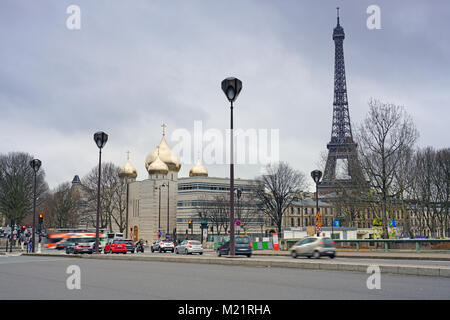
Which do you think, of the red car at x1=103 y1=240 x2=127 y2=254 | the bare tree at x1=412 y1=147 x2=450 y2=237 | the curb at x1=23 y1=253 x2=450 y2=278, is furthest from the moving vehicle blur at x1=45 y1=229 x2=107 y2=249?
the curb at x1=23 y1=253 x2=450 y2=278

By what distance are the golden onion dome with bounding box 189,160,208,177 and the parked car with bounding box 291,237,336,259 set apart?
74945mm

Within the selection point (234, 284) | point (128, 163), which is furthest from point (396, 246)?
point (128, 163)

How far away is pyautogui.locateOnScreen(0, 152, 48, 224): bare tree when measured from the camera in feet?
202

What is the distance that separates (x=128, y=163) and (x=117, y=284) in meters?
91.5

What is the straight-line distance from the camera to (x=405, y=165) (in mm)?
46000

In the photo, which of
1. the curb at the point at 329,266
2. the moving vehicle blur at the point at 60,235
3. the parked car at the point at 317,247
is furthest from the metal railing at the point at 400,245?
the moving vehicle blur at the point at 60,235

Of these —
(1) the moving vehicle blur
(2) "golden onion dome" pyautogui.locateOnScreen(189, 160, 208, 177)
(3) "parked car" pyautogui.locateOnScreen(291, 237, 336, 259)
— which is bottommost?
(1) the moving vehicle blur

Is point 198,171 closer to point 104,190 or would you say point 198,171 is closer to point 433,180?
point 104,190

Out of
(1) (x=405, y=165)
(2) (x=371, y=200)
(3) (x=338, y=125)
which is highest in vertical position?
(3) (x=338, y=125)

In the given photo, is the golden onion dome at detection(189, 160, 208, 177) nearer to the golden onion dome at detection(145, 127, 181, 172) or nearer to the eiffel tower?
the golden onion dome at detection(145, 127, 181, 172)

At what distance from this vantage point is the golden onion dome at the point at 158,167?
314ft

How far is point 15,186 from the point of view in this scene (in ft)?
203

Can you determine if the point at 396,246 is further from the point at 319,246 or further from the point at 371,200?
the point at 319,246

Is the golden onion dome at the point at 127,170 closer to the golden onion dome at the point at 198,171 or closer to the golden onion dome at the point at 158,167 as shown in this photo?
the golden onion dome at the point at 158,167
